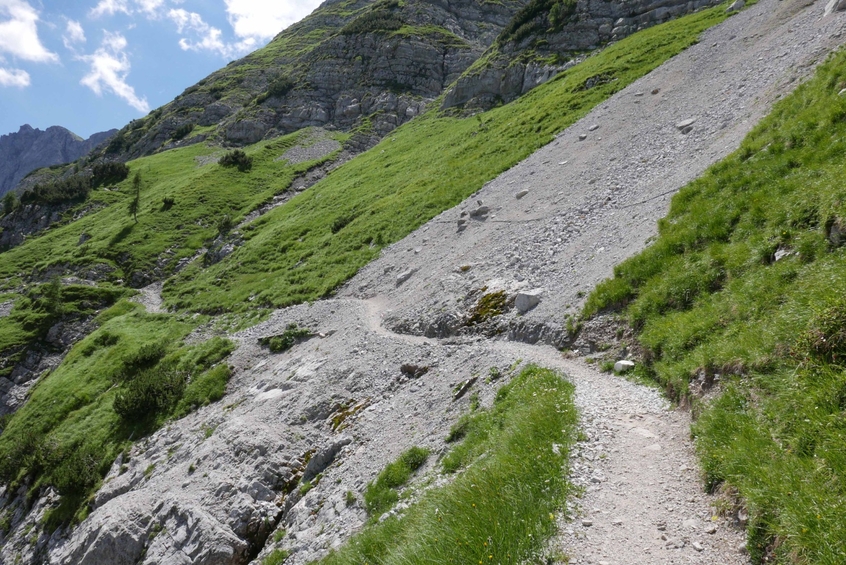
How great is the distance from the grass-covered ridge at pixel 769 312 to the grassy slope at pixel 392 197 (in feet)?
75.2

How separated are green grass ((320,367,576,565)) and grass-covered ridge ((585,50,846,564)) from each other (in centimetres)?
264

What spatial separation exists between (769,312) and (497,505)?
7325 millimetres

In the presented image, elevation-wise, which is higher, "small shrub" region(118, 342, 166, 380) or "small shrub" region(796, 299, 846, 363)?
"small shrub" region(118, 342, 166, 380)

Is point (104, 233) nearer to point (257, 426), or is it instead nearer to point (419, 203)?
point (419, 203)

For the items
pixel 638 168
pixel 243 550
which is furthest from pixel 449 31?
pixel 243 550

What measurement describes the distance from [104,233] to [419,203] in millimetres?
58756

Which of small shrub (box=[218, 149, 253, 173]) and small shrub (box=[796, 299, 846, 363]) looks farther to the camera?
small shrub (box=[218, 149, 253, 173])

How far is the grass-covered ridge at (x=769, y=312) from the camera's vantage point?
5887mm

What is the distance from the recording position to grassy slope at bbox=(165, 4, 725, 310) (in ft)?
123

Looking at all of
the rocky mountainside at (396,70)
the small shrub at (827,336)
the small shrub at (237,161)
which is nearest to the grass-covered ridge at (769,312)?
the small shrub at (827,336)

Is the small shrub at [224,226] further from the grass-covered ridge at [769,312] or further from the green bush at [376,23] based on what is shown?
the green bush at [376,23]

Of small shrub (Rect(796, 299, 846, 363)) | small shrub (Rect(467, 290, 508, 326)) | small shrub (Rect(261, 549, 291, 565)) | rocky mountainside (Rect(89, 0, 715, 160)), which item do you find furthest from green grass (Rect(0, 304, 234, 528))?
rocky mountainside (Rect(89, 0, 715, 160))

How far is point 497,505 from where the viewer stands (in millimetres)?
→ 7762

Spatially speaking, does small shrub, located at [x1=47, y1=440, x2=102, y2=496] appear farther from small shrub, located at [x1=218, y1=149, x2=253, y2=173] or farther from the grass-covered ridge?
small shrub, located at [x1=218, y1=149, x2=253, y2=173]
